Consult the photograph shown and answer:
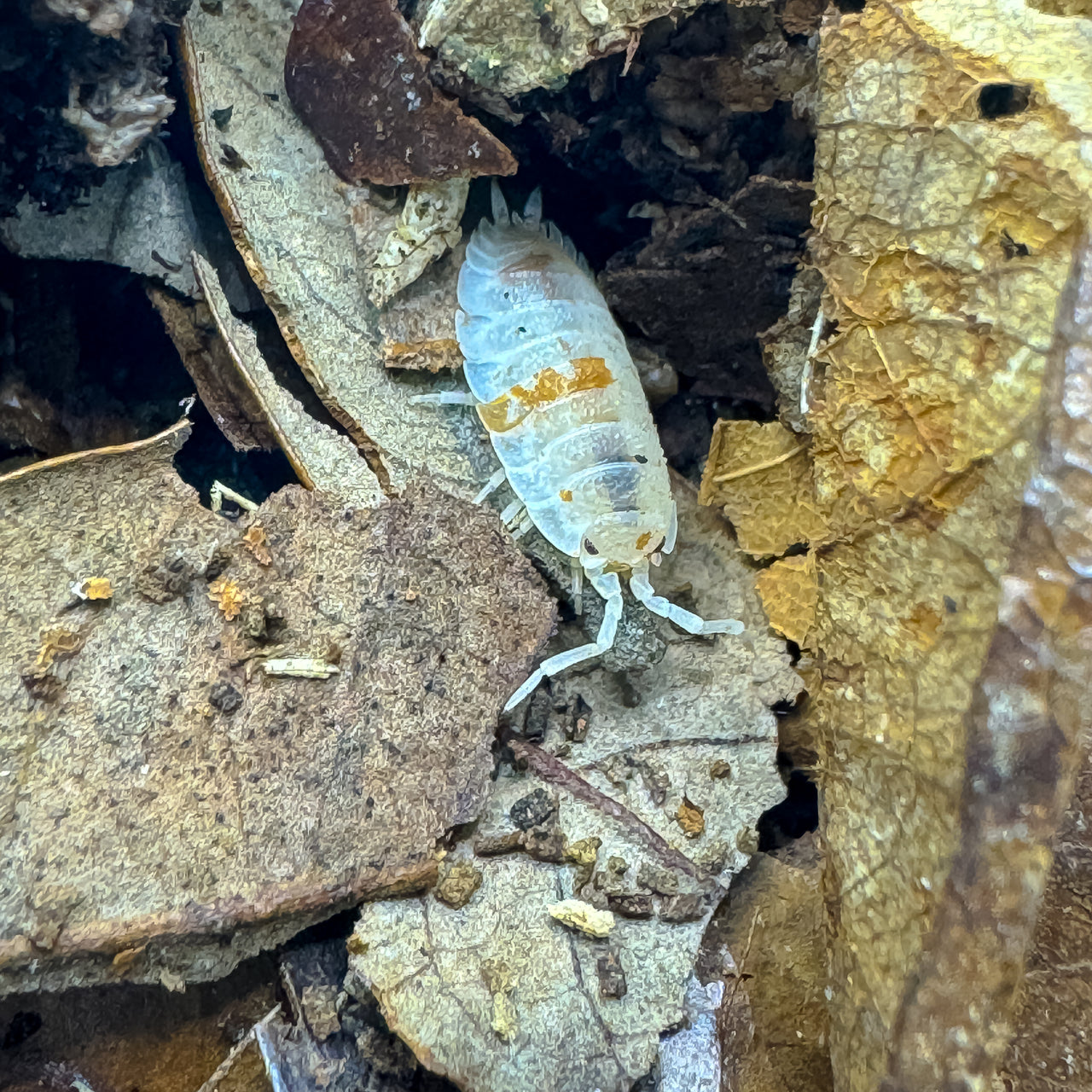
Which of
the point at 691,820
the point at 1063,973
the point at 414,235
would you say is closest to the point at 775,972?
the point at 691,820

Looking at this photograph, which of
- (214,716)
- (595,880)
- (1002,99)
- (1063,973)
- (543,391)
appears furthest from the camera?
(543,391)

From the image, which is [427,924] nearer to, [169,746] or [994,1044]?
[169,746]

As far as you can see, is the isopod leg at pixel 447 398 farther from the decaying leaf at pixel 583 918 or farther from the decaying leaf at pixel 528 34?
the decaying leaf at pixel 583 918

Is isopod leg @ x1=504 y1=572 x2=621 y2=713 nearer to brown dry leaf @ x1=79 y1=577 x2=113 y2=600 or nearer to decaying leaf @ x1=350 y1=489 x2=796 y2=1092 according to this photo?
decaying leaf @ x1=350 y1=489 x2=796 y2=1092

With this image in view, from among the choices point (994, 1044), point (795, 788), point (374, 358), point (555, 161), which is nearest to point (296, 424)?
point (374, 358)

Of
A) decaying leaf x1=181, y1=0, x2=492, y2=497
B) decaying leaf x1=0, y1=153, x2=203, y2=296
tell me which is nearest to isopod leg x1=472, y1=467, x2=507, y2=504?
decaying leaf x1=181, y1=0, x2=492, y2=497

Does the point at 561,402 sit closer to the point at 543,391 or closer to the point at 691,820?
the point at 543,391

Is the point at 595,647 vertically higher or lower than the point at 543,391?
lower
